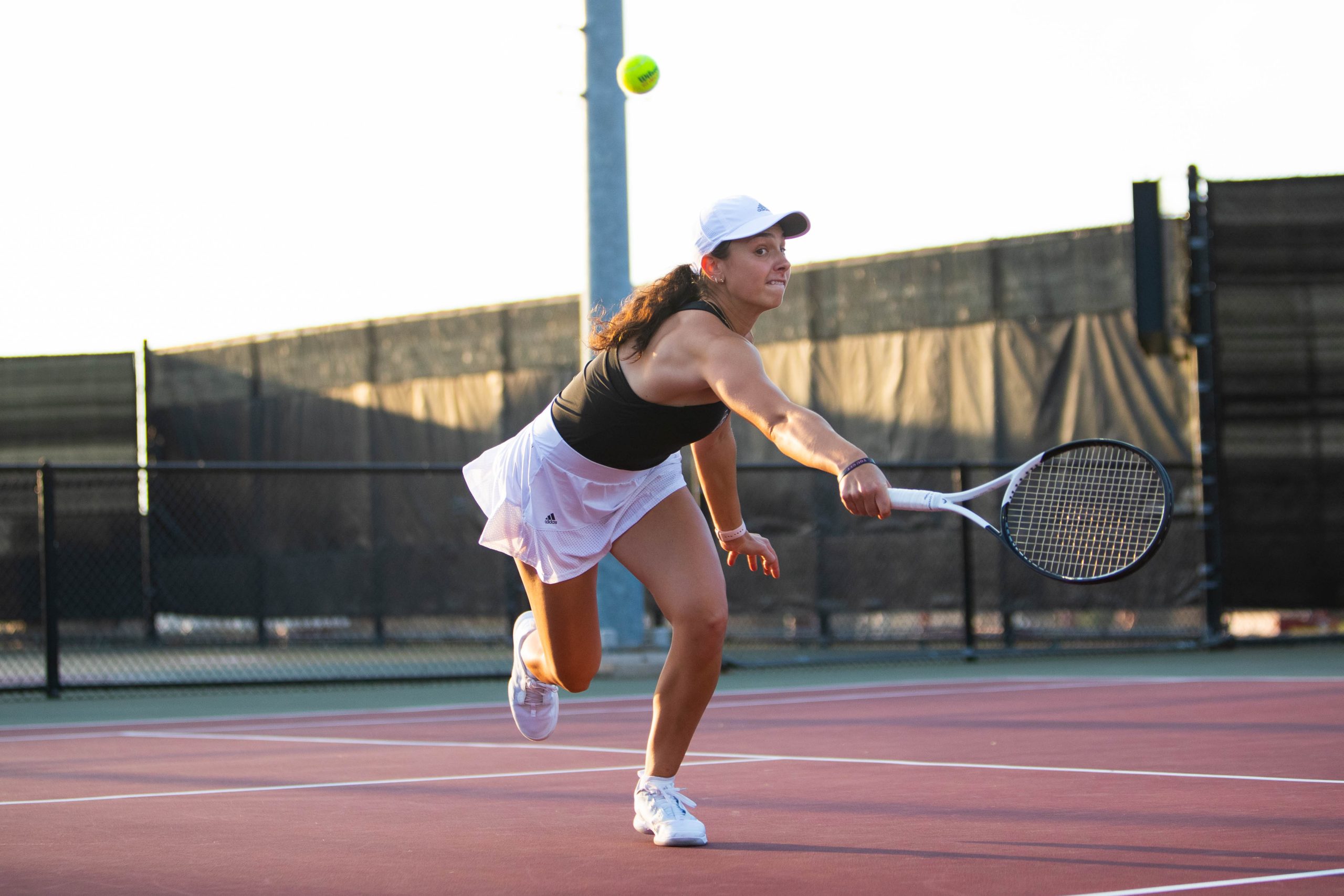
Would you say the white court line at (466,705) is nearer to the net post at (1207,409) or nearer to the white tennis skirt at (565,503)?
the net post at (1207,409)

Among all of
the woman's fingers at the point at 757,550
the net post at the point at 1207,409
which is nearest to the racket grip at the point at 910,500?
the woman's fingers at the point at 757,550

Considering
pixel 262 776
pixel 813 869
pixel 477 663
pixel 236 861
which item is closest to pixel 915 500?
pixel 813 869

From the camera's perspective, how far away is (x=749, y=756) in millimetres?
5781

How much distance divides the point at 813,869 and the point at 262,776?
267 centimetres

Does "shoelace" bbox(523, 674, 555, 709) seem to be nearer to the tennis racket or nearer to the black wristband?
the tennis racket

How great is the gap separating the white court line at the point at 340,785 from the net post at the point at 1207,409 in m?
7.07

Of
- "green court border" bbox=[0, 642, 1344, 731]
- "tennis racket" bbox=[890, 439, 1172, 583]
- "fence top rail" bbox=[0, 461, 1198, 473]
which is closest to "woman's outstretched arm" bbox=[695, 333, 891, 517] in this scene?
"tennis racket" bbox=[890, 439, 1172, 583]

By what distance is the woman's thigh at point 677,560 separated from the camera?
154 inches

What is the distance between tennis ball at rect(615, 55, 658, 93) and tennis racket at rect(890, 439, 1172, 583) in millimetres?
5722

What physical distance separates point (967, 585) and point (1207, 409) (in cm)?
223

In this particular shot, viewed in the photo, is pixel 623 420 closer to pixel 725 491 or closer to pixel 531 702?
pixel 725 491

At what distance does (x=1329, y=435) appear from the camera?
37.8 ft

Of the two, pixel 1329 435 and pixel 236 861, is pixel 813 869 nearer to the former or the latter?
pixel 236 861

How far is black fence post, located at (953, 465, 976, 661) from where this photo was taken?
11211 millimetres
